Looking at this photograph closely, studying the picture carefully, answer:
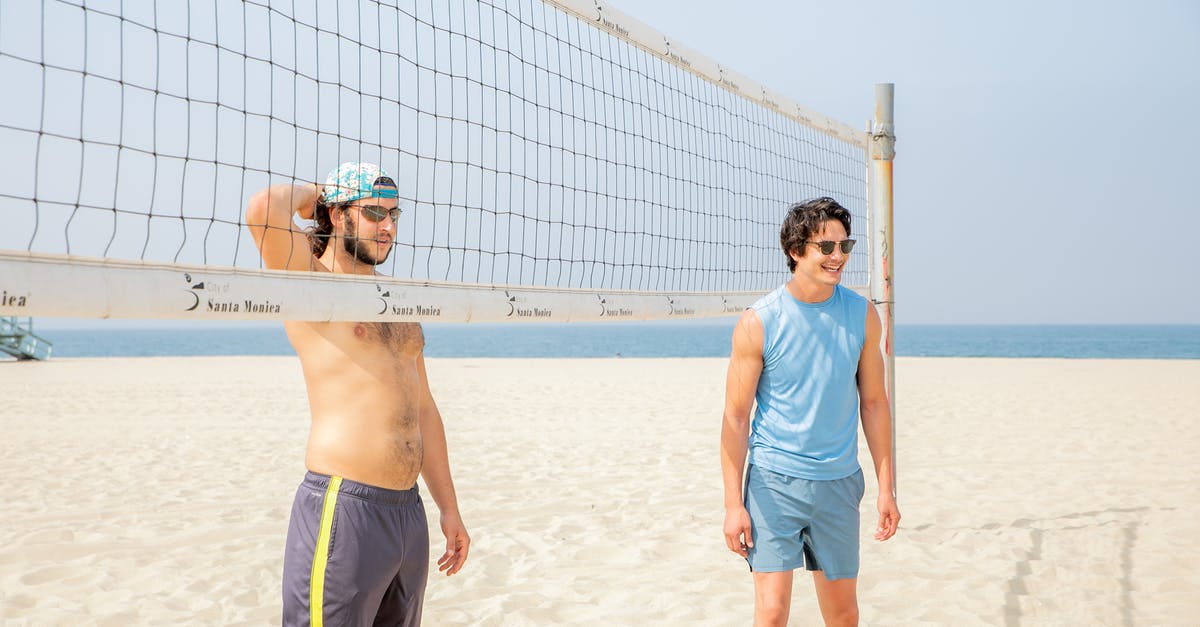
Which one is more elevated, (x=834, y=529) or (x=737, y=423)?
(x=737, y=423)

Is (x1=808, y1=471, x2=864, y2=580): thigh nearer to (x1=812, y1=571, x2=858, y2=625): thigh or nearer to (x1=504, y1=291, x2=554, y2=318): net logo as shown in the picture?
(x1=812, y1=571, x2=858, y2=625): thigh

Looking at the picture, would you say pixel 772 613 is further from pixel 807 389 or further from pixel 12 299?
pixel 12 299

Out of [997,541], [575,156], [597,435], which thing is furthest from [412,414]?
[597,435]

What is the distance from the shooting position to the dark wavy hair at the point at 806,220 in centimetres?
239

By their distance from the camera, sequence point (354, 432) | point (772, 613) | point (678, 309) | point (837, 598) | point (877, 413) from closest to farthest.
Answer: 1. point (354, 432)
2. point (772, 613)
3. point (837, 598)
4. point (877, 413)
5. point (678, 309)

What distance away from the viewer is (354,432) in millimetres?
1949

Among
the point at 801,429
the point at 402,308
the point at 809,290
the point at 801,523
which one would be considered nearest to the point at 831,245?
the point at 809,290

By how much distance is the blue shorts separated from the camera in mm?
2342

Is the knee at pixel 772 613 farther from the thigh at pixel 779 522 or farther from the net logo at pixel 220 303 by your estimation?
the net logo at pixel 220 303

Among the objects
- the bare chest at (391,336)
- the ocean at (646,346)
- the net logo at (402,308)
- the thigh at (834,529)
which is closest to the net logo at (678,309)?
the thigh at (834,529)

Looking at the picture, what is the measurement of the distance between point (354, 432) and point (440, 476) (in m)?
0.36

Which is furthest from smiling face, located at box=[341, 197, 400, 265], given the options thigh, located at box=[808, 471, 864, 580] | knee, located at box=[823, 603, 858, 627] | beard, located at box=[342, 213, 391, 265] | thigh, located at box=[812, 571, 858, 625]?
knee, located at box=[823, 603, 858, 627]

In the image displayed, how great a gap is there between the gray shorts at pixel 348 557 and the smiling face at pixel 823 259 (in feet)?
4.08

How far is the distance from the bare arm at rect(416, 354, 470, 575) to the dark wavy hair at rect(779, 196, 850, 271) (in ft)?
3.50
